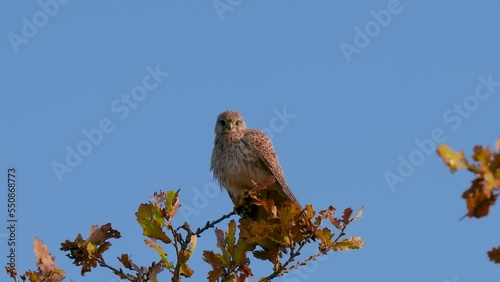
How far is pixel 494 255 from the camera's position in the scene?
1.79 m

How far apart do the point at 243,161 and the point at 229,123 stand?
2.41ft

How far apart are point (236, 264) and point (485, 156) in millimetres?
2430

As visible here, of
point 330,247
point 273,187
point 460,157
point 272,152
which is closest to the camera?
point 460,157

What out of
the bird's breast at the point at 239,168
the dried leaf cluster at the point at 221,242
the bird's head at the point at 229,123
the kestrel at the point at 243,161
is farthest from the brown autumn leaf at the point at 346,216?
the bird's head at the point at 229,123

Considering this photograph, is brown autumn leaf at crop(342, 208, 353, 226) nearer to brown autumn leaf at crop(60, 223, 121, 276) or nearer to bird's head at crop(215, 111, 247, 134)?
brown autumn leaf at crop(60, 223, 121, 276)

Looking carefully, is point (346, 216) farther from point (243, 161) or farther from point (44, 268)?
point (243, 161)

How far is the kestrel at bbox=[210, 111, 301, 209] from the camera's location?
23.1ft

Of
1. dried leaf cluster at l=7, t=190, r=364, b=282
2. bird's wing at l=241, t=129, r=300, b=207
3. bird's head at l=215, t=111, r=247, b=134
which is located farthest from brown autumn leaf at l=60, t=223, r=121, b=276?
bird's head at l=215, t=111, r=247, b=134

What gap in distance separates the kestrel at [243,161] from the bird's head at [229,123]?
0.7 inches

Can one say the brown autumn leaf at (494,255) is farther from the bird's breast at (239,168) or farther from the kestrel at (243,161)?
the bird's breast at (239,168)

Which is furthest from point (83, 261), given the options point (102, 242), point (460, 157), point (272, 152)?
point (272, 152)

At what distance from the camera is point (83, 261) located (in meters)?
3.97

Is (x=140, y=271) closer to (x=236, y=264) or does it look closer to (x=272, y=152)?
(x=236, y=264)

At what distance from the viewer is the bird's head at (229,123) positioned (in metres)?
7.76
